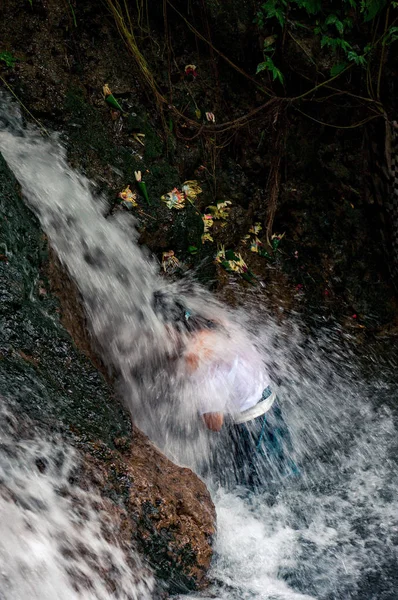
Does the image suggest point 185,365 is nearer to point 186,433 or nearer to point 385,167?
point 186,433

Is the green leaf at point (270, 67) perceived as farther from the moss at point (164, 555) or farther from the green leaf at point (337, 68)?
the moss at point (164, 555)

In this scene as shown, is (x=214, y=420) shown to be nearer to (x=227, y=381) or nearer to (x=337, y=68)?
(x=227, y=381)

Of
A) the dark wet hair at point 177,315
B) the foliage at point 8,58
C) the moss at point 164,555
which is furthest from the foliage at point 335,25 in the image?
the moss at point 164,555

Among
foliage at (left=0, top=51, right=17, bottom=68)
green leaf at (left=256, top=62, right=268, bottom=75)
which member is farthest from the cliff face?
green leaf at (left=256, top=62, right=268, bottom=75)

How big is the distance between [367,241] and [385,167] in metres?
0.75

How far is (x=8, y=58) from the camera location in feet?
14.3

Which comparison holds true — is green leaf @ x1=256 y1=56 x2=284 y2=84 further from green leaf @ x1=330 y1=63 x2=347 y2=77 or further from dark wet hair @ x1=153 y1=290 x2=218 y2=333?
dark wet hair @ x1=153 y1=290 x2=218 y2=333

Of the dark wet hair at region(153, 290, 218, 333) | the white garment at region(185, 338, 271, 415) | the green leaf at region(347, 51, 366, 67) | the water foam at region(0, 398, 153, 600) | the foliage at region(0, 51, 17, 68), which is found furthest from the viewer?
the green leaf at region(347, 51, 366, 67)

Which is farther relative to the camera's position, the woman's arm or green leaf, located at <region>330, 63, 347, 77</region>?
green leaf, located at <region>330, 63, 347, 77</region>

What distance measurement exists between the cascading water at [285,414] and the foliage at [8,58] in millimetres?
351

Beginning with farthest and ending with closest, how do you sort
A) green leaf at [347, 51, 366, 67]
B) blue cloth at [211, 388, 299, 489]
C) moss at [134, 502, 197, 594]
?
1. green leaf at [347, 51, 366, 67]
2. blue cloth at [211, 388, 299, 489]
3. moss at [134, 502, 197, 594]

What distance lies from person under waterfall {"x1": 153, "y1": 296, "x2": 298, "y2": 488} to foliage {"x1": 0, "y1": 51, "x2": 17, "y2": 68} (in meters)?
2.45

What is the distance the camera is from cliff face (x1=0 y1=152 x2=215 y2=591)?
264cm

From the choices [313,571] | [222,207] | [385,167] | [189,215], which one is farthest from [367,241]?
[313,571]
